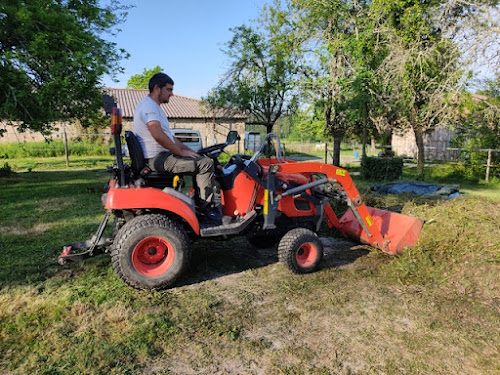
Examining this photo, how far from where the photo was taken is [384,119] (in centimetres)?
1520

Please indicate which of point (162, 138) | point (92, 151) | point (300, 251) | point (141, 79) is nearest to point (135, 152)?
point (162, 138)

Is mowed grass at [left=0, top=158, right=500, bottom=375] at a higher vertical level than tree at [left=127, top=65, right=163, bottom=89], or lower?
lower

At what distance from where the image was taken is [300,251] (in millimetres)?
4402

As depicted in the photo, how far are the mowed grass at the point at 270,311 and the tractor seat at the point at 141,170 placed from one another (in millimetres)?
1030

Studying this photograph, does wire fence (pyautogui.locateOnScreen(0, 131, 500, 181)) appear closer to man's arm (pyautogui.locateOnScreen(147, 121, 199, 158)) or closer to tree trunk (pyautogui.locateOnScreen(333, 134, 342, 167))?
tree trunk (pyautogui.locateOnScreen(333, 134, 342, 167))

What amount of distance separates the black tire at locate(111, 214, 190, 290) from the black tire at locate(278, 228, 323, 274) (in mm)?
1052

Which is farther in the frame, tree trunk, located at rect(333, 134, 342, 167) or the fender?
tree trunk, located at rect(333, 134, 342, 167)

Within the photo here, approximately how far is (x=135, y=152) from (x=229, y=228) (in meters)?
1.17

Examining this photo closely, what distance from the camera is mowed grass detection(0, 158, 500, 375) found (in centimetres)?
266

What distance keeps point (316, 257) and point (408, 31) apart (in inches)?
388

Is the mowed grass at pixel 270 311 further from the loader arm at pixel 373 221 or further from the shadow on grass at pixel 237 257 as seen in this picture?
the loader arm at pixel 373 221

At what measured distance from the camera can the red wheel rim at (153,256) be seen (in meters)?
3.74

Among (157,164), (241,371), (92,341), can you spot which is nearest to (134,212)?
(157,164)

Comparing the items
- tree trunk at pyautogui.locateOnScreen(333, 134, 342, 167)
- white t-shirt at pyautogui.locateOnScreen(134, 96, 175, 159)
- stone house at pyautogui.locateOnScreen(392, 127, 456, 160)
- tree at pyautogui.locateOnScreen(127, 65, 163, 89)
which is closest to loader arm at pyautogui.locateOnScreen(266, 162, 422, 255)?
white t-shirt at pyautogui.locateOnScreen(134, 96, 175, 159)
